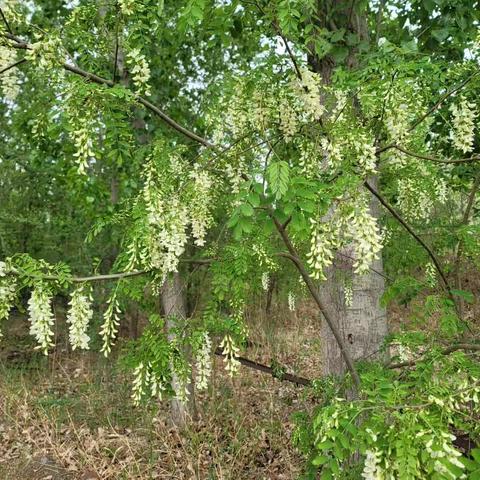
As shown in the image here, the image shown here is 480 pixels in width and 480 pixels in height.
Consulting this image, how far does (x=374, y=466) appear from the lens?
5.50 feet

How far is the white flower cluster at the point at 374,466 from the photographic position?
154cm

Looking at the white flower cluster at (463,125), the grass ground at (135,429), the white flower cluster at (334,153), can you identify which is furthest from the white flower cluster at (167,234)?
the grass ground at (135,429)

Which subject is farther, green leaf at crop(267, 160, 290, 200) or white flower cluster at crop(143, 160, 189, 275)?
white flower cluster at crop(143, 160, 189, 275)

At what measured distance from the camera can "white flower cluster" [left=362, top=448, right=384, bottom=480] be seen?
1542 millimetres

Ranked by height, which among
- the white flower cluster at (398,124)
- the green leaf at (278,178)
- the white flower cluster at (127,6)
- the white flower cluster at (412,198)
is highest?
the white flower cluster at (127,6)

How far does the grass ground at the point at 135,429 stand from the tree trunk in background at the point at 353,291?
2.46 feet

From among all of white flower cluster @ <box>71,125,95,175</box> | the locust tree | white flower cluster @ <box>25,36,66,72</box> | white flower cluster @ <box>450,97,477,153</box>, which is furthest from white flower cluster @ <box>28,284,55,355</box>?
white flower cluster @ <box>450,97,477,153</box>

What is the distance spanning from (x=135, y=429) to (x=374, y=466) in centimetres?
424

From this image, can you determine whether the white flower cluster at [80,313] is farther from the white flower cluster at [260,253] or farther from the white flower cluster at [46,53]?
the white flower cluster at [46,53]

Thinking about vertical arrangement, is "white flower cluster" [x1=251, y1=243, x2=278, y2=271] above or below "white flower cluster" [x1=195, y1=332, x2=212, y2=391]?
above

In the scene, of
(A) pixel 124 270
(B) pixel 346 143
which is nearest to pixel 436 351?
(B) pixel 346 143

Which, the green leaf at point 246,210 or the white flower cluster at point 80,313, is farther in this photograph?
the white flower cluster at point 80,313

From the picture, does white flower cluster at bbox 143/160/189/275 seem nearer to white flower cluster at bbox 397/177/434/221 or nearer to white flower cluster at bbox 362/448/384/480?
white flower cluster at bbox 362/448/384/480

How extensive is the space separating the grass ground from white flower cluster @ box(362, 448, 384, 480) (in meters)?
2.07
